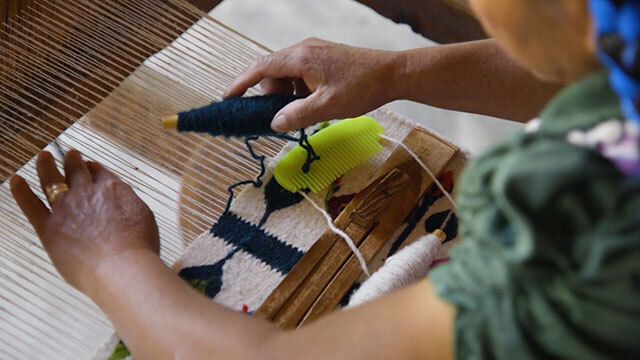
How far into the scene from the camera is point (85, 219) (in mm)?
1049

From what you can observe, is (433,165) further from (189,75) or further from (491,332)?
(491,332)

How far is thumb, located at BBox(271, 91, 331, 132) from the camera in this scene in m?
1.13

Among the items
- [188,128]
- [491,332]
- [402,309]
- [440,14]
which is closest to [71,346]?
[188,128]

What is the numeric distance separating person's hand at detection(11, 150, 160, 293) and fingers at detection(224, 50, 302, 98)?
29 cm

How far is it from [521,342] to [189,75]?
41.3 inches

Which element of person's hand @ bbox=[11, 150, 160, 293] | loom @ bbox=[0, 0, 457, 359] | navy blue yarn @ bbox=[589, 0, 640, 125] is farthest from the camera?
loom @ bbox=[0, 0, 457, 359]

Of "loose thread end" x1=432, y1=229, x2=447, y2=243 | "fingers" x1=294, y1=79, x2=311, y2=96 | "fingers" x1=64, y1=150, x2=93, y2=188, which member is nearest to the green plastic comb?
"fingers" x1=294, y1=79, x2=311, y2=96

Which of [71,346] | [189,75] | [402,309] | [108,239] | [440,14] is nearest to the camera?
[402,309]

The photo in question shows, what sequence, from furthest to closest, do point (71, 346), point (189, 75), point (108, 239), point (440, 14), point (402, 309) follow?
1. point (440, 14)
2. point (189, 75)
3. point (71, 346)
4. point (108, 239)
5. point (402, 309)

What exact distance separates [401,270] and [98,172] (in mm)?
567

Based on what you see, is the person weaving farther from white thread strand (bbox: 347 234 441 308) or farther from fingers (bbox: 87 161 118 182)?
fingers (bbox: 87 161 118 182)

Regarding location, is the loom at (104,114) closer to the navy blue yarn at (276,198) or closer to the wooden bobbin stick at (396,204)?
the navy blue yarn at (276,198)

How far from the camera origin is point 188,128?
1126 mm

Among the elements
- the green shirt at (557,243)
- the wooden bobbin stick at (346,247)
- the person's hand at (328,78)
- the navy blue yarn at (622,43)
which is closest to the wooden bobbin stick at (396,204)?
the wooden bobbin stick at (346,247)
